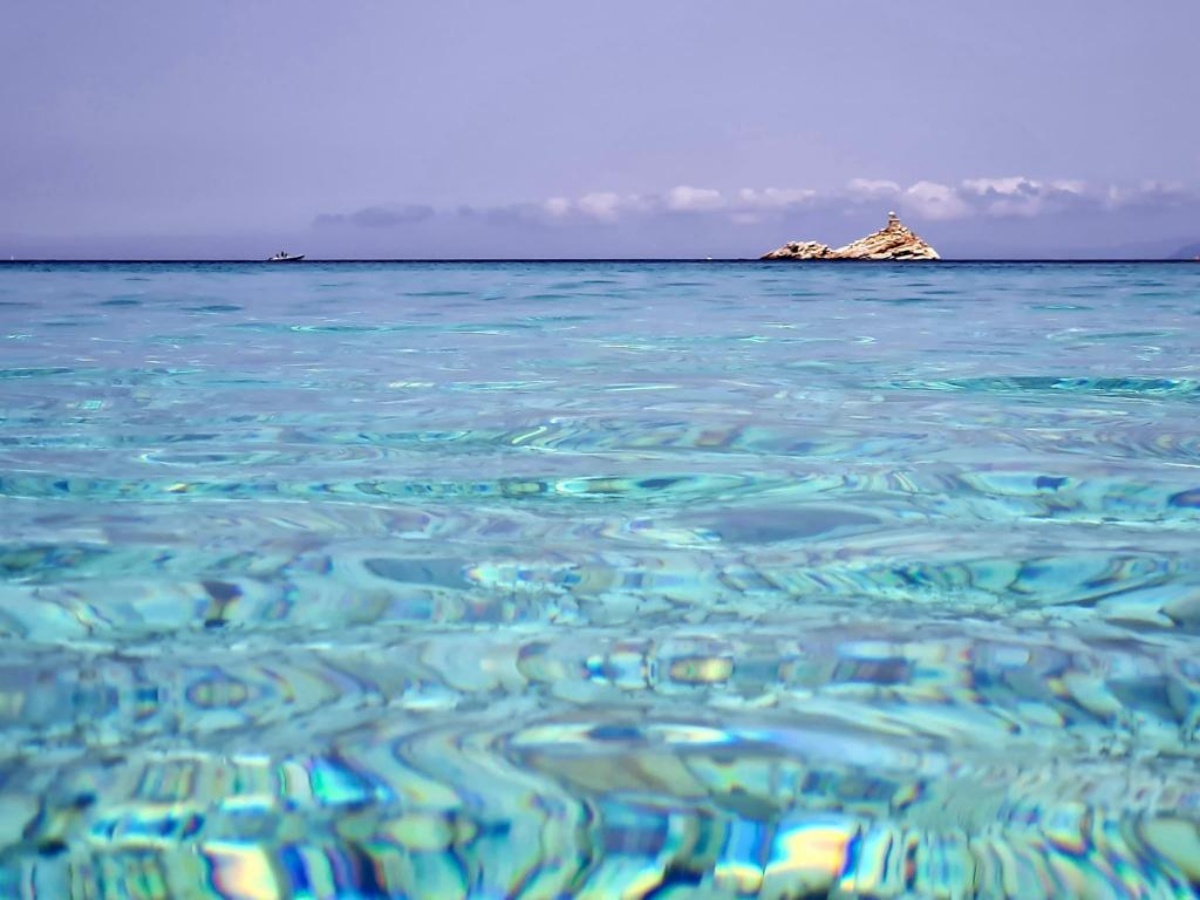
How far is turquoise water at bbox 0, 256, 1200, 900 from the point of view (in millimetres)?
1083

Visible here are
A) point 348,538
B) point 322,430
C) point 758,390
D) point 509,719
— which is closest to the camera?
point 509,719

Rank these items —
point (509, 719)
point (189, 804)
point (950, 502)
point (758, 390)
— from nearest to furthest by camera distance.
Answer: point (189, 804) < point (509, 719) < point (950, 502) < point (758, 390)

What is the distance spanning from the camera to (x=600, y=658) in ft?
5.12

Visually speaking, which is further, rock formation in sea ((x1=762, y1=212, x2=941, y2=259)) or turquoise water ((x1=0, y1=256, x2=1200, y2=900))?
rock formation in sea ((x1=762, y1=212, x2=941, y2=259))

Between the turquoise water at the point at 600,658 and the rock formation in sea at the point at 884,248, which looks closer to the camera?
the turquoise water at the point at 600,658

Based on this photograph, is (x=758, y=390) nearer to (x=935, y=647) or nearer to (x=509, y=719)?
(x=935, y=647)

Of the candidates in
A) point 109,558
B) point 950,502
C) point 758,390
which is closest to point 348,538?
point 109,558

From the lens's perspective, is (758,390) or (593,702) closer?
(593,702)

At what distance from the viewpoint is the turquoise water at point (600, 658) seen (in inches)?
42.6

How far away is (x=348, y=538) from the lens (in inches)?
87.2

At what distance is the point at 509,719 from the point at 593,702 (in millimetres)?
121

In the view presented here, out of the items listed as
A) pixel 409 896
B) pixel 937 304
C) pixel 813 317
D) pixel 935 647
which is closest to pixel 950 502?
pixel 935 647

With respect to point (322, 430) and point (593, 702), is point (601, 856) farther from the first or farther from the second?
point (322, 430)

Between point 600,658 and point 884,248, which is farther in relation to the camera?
point 884,248
